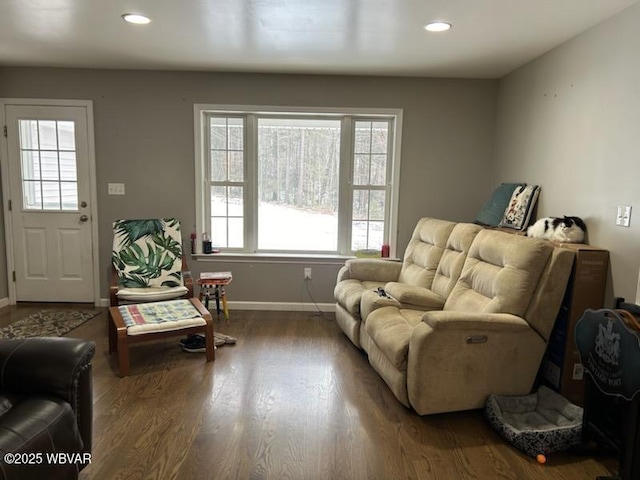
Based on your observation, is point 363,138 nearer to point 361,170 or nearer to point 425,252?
point 361,170

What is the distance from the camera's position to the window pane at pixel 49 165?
4.29 metres

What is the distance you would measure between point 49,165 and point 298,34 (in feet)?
9.74

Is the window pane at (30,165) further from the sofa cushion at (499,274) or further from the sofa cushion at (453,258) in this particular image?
the sofa cushion at (499,274)

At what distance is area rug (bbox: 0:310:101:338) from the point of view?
3603 millimetres

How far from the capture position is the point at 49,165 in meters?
4.30

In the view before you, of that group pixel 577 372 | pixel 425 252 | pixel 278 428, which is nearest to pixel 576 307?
pixel 577 372

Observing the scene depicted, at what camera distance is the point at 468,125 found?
4.26m

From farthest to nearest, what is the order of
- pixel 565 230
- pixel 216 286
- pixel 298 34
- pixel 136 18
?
pixel 216 286
pixel 298 34
pixel 136 18
pixel 565 230

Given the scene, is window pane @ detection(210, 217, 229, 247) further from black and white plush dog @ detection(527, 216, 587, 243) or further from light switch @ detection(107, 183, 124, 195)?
black and white plush dog @ detection(527, 216, 587, 243)

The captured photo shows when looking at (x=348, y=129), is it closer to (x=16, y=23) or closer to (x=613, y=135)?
(x=613, y=135)

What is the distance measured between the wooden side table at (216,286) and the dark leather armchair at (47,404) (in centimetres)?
206

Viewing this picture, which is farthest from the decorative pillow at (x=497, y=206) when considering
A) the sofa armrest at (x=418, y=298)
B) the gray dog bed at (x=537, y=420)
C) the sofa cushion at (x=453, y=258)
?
the gray dog bed at (x=537, y=420)

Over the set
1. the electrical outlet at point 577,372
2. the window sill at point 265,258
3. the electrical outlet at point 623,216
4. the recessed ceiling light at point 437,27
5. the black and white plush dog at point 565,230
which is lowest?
the electrical outlet at point 577,372

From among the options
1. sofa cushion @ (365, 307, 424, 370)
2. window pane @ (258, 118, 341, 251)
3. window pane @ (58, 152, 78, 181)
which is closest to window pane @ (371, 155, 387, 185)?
window pane @ (258, 118, 341, 251)
